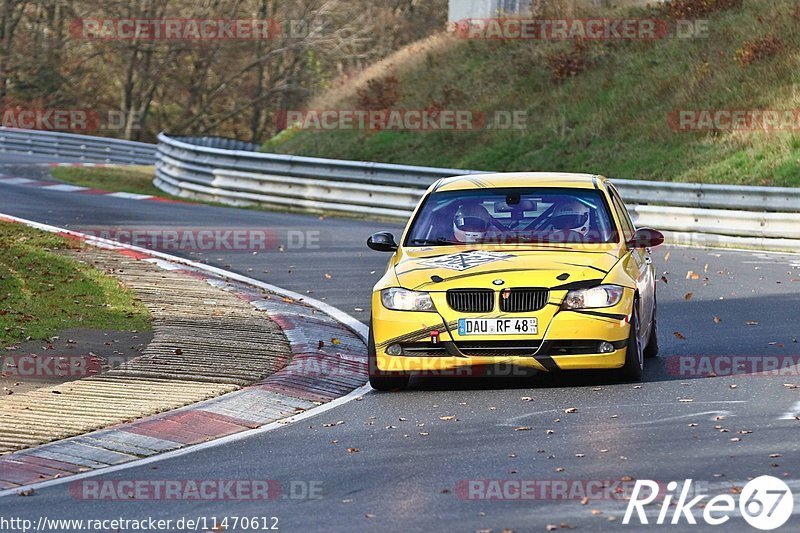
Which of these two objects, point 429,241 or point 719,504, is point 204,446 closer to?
point 429,241

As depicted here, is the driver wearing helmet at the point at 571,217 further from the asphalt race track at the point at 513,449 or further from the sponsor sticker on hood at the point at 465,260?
the asphalt race track at the point at 513,449

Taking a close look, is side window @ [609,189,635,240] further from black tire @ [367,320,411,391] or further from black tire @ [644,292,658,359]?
black tire @ [367,320,411,391]

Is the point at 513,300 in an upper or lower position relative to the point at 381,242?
lower

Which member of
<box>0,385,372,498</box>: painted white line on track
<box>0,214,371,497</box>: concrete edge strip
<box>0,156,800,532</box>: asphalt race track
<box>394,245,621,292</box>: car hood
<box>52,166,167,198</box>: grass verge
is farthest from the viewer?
<box>52,166,167,198</box>: grass verge

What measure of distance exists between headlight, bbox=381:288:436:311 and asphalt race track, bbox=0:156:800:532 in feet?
2.04

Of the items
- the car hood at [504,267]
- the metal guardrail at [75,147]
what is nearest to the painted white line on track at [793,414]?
the car hood at [504,267]

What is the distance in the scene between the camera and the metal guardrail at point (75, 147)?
4147 centimetres

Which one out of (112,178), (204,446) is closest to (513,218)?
(204,446)

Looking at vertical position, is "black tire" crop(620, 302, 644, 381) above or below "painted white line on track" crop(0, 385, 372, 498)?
above

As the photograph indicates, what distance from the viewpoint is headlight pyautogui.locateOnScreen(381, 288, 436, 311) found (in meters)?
10.1

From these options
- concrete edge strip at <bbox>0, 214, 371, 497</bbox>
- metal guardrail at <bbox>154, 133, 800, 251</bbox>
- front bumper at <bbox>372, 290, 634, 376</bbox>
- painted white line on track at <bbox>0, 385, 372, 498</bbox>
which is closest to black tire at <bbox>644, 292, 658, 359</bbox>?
front bumper at <bbox>372, 290, 634, 376</bbox>

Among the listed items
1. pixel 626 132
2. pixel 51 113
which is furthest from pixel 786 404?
pixel 51 113

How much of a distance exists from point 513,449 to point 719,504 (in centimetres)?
170

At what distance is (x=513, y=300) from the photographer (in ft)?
32.5
